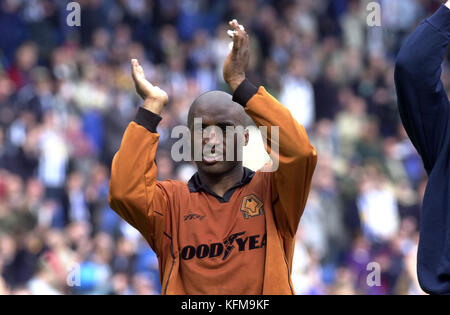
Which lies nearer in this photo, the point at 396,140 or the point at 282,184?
the point at 282,184

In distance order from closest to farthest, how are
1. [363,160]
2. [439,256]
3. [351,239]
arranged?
[439,256]
[351,239]
[363,160]

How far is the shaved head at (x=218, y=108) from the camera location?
3.47 meters

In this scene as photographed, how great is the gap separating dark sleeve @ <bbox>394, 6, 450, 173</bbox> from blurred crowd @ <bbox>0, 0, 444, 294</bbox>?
501 cm

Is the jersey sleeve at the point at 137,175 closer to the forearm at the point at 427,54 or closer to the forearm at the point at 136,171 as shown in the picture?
the forearm at the point at 136,171

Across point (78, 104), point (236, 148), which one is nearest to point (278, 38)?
point (78, 104)

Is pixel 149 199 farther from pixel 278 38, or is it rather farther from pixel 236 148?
pixel 278 38

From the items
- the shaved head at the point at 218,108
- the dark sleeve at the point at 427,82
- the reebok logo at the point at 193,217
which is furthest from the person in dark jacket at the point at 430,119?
the reebok logo at the point at 193,217

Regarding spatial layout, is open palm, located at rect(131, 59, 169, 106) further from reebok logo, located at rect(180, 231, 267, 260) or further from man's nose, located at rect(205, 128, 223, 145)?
reebok logo, located at rect(180, 231, 267, 260)

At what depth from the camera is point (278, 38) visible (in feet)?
41.5

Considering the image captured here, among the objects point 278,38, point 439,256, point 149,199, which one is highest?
point 278,38

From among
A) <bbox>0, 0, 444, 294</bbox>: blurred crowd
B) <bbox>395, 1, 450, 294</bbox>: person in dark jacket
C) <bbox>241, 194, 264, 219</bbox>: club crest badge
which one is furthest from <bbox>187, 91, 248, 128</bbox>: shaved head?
<bbox>0, 0, 444, 294</bbox>: blurred crowd

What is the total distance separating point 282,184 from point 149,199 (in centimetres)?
54

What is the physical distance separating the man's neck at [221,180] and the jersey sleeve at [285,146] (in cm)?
25
